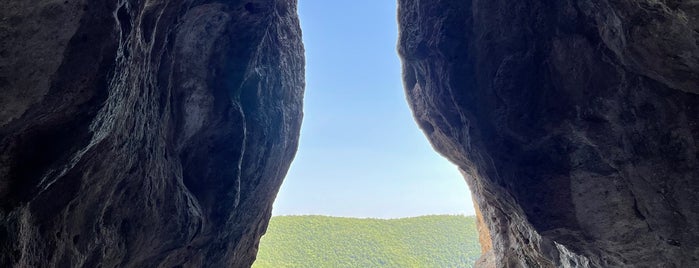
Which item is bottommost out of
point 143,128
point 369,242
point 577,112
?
point 369,242

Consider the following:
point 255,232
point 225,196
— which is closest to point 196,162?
point 225,196

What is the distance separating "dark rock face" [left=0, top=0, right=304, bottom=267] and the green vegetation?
206ft

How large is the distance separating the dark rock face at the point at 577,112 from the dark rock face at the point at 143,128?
491 cm

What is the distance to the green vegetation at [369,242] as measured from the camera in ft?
261

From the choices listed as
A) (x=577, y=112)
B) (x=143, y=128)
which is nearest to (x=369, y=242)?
(x=577, y=112)

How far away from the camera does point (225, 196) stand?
11.8 metres

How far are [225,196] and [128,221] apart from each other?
303cm

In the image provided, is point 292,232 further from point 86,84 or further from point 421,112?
point 86,84

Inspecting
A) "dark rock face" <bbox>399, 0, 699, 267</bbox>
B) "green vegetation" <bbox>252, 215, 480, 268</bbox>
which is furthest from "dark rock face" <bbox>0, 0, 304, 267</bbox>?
"green vegetation" <bbox>252, 215, 480, 268</bbox>

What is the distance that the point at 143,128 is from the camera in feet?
29.6

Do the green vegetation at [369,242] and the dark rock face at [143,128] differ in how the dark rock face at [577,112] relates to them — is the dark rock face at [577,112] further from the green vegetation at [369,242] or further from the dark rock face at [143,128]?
the green vegetation at [369,242]

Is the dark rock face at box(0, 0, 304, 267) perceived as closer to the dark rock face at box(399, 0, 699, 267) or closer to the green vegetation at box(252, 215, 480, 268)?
the dark rock face at box(399, 0, 699, 267)

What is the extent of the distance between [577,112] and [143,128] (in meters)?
9.36

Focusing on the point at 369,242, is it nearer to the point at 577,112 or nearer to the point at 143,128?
the point at 577,112
